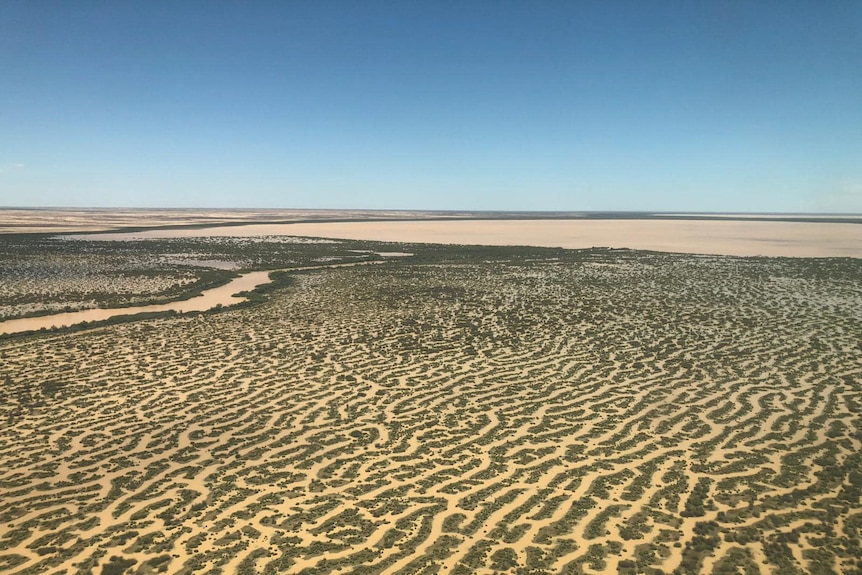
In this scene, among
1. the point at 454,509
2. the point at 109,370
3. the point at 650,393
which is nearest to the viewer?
the point at 454,509

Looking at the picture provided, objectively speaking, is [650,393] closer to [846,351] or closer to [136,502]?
[846,351]

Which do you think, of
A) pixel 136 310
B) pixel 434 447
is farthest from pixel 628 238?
pixel 434 447

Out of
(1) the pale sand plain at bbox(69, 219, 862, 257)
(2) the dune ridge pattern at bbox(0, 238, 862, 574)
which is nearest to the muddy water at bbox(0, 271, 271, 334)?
(2) the dune ridge pattern at bbox(0, 238, 862, 574)

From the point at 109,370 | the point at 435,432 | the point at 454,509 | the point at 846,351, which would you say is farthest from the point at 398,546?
the point at 846,351

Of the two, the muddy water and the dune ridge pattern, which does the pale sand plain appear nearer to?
the muddy water

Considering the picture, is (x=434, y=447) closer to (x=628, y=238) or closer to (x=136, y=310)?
(x=136, y=310)

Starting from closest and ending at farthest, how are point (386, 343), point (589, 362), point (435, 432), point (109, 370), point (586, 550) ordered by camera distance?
point (586, 550), point (435, 432), point (109, 370), point (589, 362), point (386, 343)

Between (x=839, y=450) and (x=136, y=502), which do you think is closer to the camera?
(x=136, y=502)
